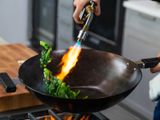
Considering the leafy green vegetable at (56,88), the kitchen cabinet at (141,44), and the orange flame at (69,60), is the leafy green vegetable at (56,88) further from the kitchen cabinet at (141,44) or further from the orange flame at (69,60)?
the kitchen cabinet at (141,44)

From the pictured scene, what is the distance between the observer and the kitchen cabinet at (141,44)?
205 cm

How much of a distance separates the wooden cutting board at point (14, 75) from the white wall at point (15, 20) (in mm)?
2210

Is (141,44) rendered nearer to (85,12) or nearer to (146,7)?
(146,7)

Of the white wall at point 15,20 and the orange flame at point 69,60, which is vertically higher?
the orange flame at point 69,60

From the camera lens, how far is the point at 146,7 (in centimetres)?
206

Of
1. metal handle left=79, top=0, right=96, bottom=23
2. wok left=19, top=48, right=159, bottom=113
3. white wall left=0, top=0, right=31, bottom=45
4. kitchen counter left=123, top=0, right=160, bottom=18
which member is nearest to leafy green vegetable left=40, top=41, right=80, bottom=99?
wok left=19, top=48, right=159, bottom=113

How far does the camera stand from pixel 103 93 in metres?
0.97

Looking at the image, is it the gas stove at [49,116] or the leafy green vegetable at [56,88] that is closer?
the leafy green vegetable at [56,88]

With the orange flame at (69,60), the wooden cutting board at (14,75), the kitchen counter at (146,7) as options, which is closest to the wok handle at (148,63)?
the orange flame at (69,60)

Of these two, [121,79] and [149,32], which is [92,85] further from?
[149,32]

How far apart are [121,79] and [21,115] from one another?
287 mm

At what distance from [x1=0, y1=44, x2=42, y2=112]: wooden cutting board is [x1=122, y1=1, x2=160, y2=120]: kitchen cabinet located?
0.89m

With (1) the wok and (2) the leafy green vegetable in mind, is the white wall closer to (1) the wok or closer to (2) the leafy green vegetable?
(1) the wok

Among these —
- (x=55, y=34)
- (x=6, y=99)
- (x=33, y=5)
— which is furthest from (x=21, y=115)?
(x=33, y=5)
